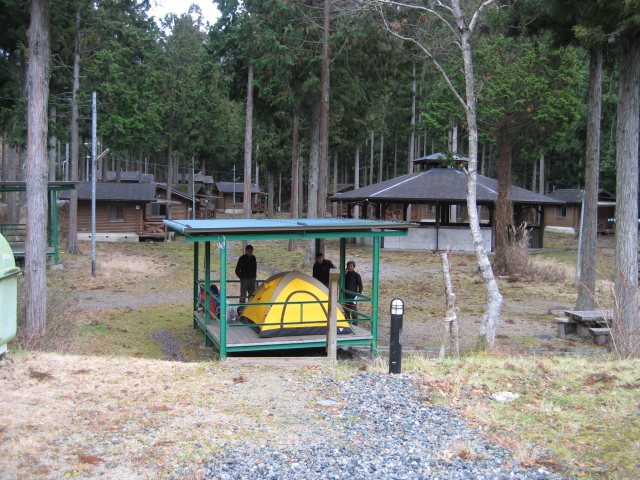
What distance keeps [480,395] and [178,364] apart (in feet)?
13.3

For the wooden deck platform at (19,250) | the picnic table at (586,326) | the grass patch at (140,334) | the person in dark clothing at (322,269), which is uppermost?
the person in dark clothing at (322,269)

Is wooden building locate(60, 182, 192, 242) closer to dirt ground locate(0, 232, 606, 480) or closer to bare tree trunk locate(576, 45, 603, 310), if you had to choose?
dirt ground locate(0, 232, 606, 480)

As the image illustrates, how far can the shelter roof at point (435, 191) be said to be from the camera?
3123 cm

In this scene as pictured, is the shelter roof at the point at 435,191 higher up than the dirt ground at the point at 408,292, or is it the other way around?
the shelter roof at the point at 435,191

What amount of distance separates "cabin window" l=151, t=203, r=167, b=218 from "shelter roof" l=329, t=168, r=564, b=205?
12.9 m

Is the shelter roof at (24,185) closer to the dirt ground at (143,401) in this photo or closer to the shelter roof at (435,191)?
the dirt ground at (143,401)

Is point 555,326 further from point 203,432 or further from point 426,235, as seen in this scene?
point 426,235

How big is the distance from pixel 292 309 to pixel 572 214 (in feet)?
138

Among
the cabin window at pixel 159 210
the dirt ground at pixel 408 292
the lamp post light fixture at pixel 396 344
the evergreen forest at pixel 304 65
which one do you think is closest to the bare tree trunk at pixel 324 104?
the evergreen forest at pixel 304 65

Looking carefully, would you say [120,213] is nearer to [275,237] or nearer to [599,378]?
[275,237]

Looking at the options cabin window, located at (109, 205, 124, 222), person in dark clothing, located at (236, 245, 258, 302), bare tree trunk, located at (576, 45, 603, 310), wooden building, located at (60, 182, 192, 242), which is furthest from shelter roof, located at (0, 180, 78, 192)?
bare tree trunk, located at (576, 45, 603, 310)

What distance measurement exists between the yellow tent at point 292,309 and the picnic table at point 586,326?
218 inches

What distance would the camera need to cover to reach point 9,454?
471 cm

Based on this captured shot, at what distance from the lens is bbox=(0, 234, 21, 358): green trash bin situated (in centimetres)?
709
